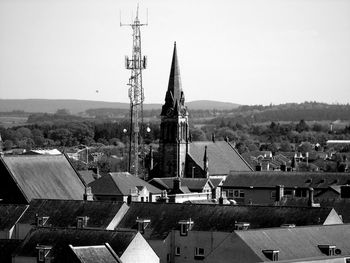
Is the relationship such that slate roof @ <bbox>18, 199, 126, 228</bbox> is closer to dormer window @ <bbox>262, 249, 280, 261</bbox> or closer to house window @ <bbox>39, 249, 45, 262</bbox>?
house window @ <bbox>39, 249, 45, 262</bbox>

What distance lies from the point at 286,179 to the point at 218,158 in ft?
87.5

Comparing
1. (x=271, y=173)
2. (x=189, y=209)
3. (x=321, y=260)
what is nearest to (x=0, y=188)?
(x=189, y=209)

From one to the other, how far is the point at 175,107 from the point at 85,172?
14.6 meters

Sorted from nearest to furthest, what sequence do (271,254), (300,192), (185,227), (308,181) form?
(271,254) → (185,227) → (300,192) → (308,181)

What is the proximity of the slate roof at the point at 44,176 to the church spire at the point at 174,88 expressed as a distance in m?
57.5

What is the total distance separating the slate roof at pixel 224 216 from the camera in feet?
266

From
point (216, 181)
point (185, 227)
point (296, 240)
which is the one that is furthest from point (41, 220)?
point (216, 181)

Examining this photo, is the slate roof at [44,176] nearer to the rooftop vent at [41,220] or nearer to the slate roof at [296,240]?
the rooftop vent at [41,220]

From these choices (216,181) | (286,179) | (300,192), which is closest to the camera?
(300,192)

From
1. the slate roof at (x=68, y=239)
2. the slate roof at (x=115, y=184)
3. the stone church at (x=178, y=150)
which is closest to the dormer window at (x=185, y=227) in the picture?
the slate roof at (x=68, y=239)

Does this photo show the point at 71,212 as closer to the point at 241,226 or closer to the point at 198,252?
the point at 198,252

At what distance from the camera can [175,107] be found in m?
156

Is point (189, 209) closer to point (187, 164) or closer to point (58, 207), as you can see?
point (58, 207)

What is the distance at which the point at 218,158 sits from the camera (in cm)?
16112
